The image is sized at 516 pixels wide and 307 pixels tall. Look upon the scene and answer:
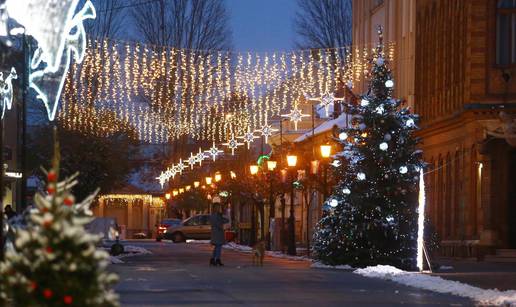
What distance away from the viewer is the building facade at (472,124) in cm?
4503

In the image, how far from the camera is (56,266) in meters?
8.86

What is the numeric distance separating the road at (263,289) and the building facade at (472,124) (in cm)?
1312

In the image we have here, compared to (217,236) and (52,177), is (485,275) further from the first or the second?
(52,177)

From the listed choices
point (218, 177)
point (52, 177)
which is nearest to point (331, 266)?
point (52, 177)

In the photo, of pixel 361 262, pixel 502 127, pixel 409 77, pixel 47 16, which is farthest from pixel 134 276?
pixel 409 77

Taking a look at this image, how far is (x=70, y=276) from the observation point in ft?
29.1

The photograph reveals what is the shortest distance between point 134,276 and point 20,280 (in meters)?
21.0

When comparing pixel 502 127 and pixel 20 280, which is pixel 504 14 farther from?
pixel 20 280

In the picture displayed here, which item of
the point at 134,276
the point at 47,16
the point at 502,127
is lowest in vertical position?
the point at 134,276

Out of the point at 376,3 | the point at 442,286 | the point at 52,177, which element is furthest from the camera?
the point at 376,3

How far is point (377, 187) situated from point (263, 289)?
12508 millimetres

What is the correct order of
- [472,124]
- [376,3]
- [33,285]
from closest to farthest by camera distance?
1. [33,285]
2. [472,124]
3. [376,3]

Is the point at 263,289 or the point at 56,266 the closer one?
the point at 56,266

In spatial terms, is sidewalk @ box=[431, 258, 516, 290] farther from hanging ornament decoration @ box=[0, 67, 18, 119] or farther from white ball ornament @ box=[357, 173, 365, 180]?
hanging ornament decoration @ box=[0, 67, 18, 119]
